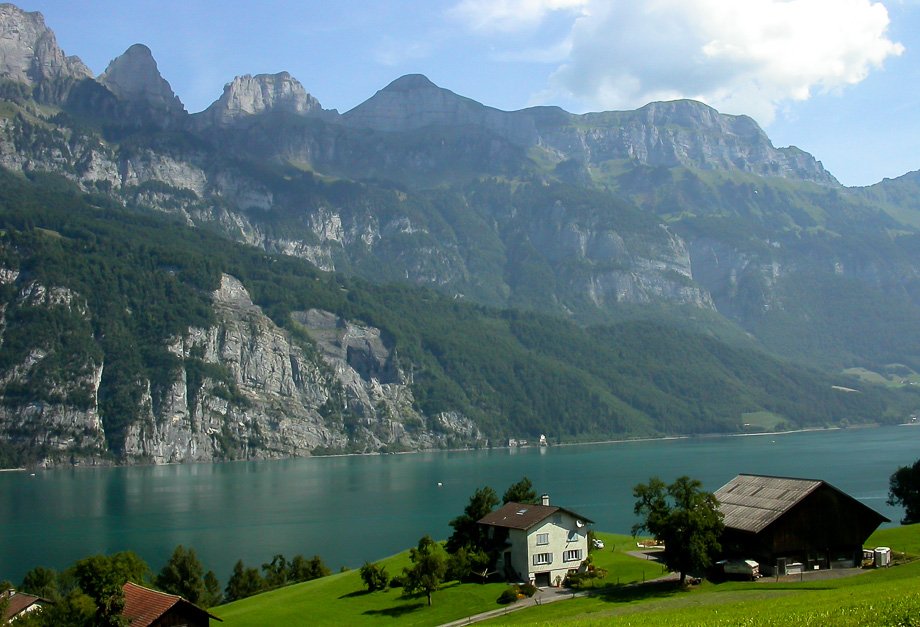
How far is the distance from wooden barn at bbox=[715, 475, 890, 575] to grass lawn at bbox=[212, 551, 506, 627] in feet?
48.9

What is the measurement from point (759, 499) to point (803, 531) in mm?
4098

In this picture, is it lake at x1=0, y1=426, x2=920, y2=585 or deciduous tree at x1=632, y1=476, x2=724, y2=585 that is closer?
deciduous tree at x1=632, y1=476, x2=724, y2=585

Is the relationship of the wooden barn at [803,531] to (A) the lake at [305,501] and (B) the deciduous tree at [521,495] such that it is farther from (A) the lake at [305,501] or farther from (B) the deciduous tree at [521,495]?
(A) the lake at [305,501]

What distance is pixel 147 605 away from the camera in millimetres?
38688

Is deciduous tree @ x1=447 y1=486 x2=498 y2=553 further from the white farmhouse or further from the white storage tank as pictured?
the white storage tank

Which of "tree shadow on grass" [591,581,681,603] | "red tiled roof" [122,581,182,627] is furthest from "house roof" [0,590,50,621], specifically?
"tree shadow on grass" [591,581,681,603]

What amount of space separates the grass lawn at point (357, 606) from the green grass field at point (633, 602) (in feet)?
0.19

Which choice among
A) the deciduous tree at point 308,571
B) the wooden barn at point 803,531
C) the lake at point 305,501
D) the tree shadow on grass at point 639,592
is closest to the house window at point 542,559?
the tree shadow on grass at point 639,592

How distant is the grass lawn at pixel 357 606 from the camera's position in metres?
48.0

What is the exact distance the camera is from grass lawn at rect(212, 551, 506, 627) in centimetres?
4803

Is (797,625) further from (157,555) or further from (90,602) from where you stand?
(157,555)

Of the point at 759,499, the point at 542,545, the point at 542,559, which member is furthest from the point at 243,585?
the point at 759,499

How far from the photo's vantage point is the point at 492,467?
187750 mm

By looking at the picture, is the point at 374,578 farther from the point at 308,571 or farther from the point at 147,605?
the point at 147,605
